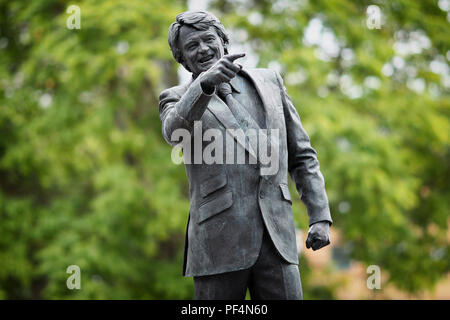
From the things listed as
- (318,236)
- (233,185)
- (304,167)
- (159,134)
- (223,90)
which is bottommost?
(318,236)

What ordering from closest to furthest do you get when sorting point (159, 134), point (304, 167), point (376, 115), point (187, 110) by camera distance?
point (187, 110) → point (304, 167) → point (159, 134) → point (376, 115)

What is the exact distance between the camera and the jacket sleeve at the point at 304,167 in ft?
12.2

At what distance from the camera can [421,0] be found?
11.1 metres

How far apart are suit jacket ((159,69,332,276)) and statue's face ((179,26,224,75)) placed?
0.21m

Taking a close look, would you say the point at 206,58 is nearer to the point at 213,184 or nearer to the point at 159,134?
the point at 213,184

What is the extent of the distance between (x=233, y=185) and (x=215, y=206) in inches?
6.1

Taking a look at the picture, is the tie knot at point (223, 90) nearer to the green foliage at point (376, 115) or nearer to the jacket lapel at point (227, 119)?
the jacket lapel at point (227, 119)

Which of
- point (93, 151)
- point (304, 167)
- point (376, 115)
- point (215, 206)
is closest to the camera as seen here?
point (215, 206)

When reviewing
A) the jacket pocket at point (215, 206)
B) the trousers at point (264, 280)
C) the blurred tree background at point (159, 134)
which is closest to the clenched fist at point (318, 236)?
the trousers at point (264, 280)

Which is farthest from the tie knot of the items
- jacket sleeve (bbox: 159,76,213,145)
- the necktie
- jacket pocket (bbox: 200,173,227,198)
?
jacket pocket (bbox: 200,173,227,198)

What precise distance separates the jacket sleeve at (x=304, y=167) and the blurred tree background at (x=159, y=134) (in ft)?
16.9

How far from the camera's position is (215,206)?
355 cm

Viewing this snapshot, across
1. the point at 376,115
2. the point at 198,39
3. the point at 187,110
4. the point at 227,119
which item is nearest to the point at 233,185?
the point at 227,119

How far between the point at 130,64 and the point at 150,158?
5.04 feet
